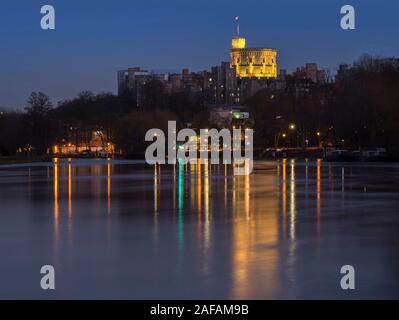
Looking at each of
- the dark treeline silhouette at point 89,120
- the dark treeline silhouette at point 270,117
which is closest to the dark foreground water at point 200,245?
the dark treeline silhouette at point 270,117

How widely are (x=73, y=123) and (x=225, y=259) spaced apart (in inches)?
5332

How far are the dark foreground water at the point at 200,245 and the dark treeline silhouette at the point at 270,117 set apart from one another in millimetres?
55370

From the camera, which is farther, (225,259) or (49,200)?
(49,200)

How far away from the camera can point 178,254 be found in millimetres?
13078

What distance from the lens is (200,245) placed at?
1415cm

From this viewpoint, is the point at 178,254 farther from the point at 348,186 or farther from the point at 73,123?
the point at 73,123

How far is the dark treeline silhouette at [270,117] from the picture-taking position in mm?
82188

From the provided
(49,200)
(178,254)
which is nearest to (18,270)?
(178,254)

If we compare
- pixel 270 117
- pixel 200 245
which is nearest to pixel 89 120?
pixel 270 117

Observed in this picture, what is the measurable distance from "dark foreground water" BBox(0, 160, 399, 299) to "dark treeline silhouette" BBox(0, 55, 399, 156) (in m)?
55.4

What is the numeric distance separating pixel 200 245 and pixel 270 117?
331 ft

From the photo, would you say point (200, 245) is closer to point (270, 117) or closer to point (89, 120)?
point (270, 117)
